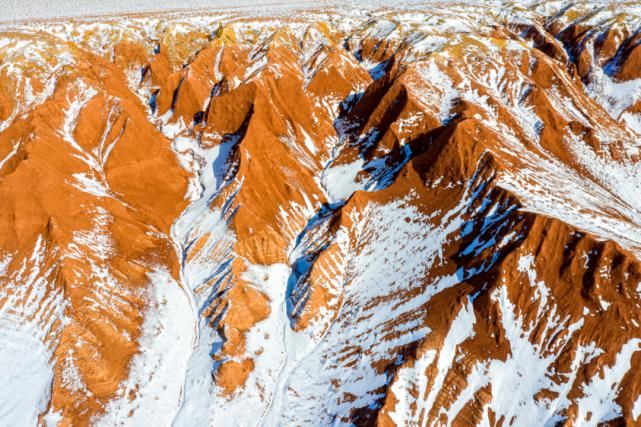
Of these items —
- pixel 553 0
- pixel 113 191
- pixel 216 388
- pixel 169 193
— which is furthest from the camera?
pixel 553 0

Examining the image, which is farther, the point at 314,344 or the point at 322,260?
the point at 322,260

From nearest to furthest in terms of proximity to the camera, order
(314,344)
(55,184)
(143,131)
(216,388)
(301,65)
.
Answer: (216,388) → (314,344) → (55,184) → (143,131) → (301,65)

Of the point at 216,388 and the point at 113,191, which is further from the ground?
the point at 113,191

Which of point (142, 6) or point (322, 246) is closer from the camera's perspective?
point (322, 246)

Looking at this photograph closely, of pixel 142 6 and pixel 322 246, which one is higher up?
pixel 142 6

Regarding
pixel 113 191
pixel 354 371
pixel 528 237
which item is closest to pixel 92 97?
pixel 113 191

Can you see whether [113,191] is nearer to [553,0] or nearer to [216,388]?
[216,388]

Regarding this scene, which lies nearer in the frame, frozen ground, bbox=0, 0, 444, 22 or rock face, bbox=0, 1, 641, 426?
rock face, bbox=0, 1, 641, 426

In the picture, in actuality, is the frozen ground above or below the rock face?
above
